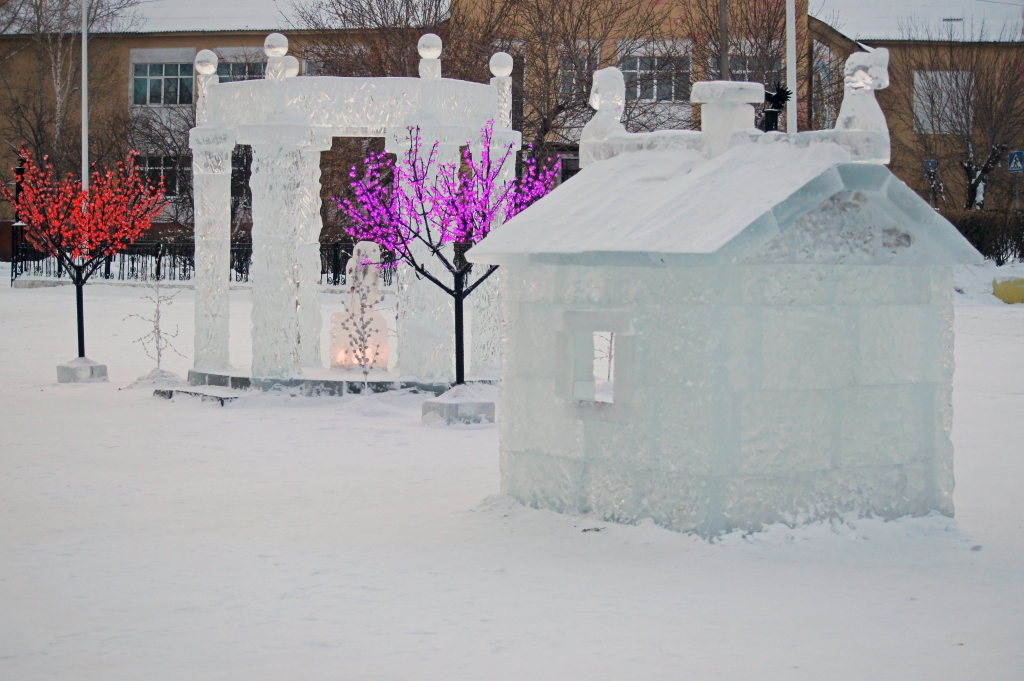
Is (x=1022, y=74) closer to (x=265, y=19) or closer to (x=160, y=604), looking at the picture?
(x=265, y=19)

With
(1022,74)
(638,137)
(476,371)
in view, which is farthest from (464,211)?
(1022,74)

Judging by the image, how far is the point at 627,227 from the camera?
780 centimetres

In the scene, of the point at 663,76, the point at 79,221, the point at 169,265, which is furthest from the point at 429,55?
the point at 169,265

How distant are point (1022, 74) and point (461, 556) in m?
32.8

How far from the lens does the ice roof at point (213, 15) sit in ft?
138

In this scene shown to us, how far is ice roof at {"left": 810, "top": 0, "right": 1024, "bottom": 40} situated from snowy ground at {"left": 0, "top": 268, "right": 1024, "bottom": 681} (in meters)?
30.0

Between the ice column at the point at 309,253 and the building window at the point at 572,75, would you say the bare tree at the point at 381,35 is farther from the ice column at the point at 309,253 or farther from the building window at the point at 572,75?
the ice column at the point at 309,253

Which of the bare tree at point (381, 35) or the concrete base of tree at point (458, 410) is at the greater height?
the bare tree at point (381, 35)

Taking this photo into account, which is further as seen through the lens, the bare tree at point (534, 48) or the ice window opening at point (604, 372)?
the bare tree at point (534, 48)

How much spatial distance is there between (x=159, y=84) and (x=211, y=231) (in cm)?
3045

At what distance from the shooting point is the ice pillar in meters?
15.6

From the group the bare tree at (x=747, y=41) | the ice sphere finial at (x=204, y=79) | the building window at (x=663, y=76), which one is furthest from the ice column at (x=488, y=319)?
the building window at (x=663, y=76)

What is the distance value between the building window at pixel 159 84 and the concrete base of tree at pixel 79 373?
28.2m

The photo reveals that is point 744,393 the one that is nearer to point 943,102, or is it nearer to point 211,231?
point 211,231
